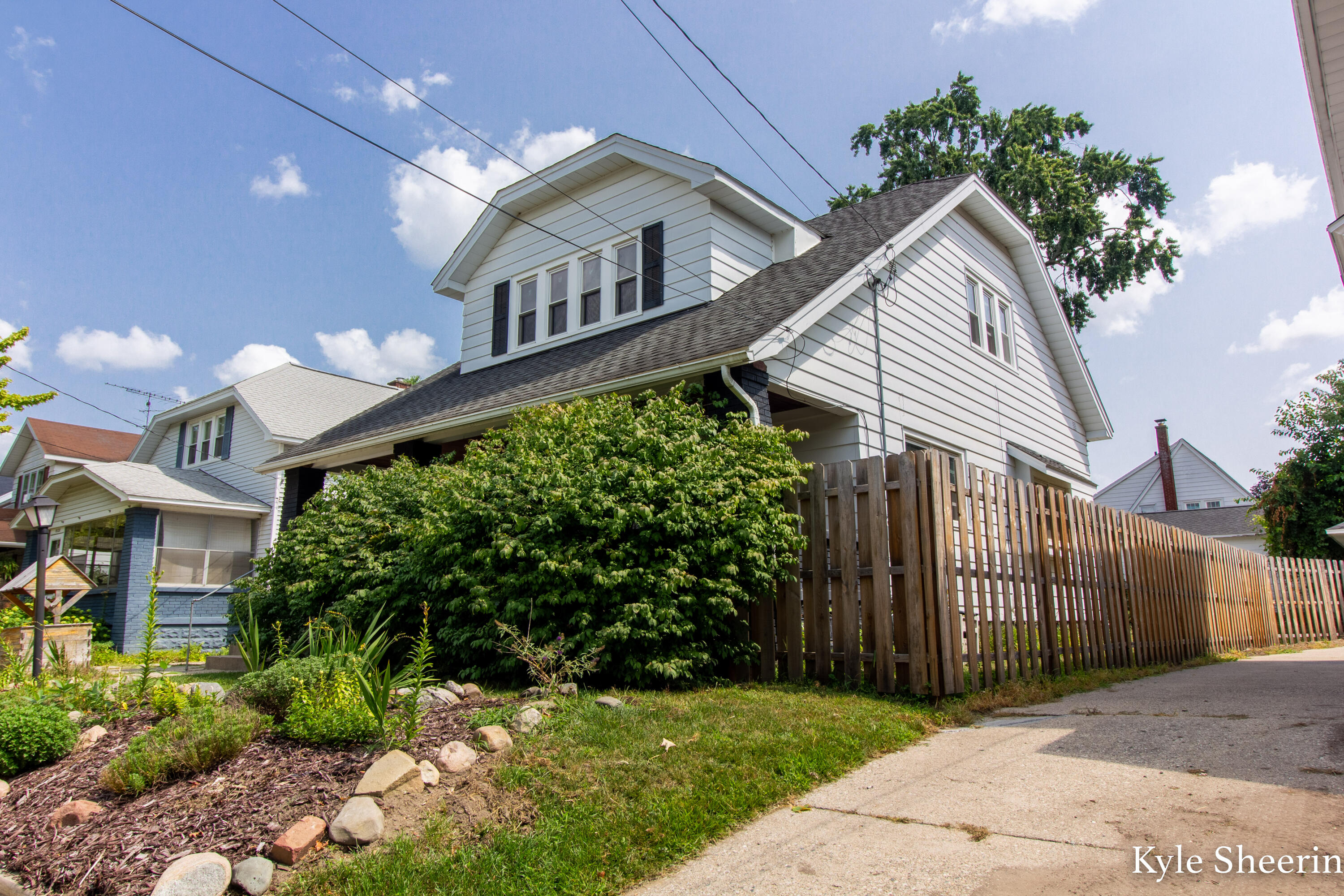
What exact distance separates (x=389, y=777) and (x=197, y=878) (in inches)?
33.1

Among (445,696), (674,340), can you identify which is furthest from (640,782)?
(674,340)

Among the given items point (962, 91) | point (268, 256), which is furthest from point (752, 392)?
point (962, 91)

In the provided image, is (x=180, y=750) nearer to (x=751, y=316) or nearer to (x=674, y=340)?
(x=674, y=340)

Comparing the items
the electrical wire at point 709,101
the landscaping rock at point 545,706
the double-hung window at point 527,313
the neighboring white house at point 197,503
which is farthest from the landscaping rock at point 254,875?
the neighboring white house at point 197,503

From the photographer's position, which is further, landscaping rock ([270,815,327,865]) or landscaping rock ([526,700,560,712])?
landscaping rock ([526,700,560,712])

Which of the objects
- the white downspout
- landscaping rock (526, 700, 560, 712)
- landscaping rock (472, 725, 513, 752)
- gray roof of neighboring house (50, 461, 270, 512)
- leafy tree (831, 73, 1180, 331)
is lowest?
landscaping rock (472, 725, 513, 752)

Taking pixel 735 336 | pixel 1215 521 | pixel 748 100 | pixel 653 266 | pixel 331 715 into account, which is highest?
pixel 748 100

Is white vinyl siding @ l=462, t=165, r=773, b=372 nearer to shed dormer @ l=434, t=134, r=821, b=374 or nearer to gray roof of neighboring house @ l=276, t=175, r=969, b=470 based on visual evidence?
shed dormer @ l=434, t=134, r=821, b=374

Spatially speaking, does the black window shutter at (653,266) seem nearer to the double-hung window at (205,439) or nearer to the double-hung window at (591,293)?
the double-hung window at (591,293)

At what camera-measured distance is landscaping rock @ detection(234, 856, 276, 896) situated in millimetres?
3316

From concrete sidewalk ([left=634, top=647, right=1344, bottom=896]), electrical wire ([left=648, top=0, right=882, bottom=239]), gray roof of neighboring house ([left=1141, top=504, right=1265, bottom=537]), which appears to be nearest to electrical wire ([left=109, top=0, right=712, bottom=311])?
electrical wire ([left=648, top=0, right=882, bottom=239])

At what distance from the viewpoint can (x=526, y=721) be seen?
4844mm

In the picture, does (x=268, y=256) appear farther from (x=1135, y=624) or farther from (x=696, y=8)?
(x=1135, y=624)

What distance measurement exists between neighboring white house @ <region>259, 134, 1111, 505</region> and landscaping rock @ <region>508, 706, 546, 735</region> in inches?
157
